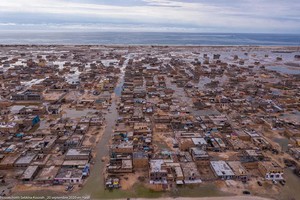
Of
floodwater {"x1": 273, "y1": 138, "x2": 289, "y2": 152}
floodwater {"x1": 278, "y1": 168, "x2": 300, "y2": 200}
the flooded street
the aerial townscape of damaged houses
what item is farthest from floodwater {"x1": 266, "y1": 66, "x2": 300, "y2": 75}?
the flooded street

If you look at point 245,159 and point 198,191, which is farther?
point 245,159

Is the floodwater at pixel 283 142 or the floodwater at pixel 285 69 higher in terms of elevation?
the floodwater at pixel 285 69

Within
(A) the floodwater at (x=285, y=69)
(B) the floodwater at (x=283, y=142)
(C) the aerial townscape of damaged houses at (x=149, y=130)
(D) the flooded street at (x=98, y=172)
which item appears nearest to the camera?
(D) the flooded street at (x=98, y=172)

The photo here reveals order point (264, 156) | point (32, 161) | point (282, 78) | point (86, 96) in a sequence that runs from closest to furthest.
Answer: point (32, 161), point (264, 156), point (86, 96), point (282, 78)

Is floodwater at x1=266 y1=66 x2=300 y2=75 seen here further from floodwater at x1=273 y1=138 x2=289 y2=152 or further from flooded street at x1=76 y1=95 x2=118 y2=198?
flooded street at x1=76 y1=95 x2=118 y2=198

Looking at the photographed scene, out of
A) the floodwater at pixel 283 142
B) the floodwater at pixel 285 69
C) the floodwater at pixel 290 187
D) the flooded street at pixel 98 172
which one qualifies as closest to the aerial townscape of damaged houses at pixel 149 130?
the floodwater at pixel 283 142

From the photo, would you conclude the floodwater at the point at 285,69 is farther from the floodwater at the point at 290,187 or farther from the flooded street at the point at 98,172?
the flooded street at the point at 98,172

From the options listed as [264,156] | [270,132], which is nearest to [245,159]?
[264,156]

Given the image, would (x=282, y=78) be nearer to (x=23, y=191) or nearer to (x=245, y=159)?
(x=245, y=159)
